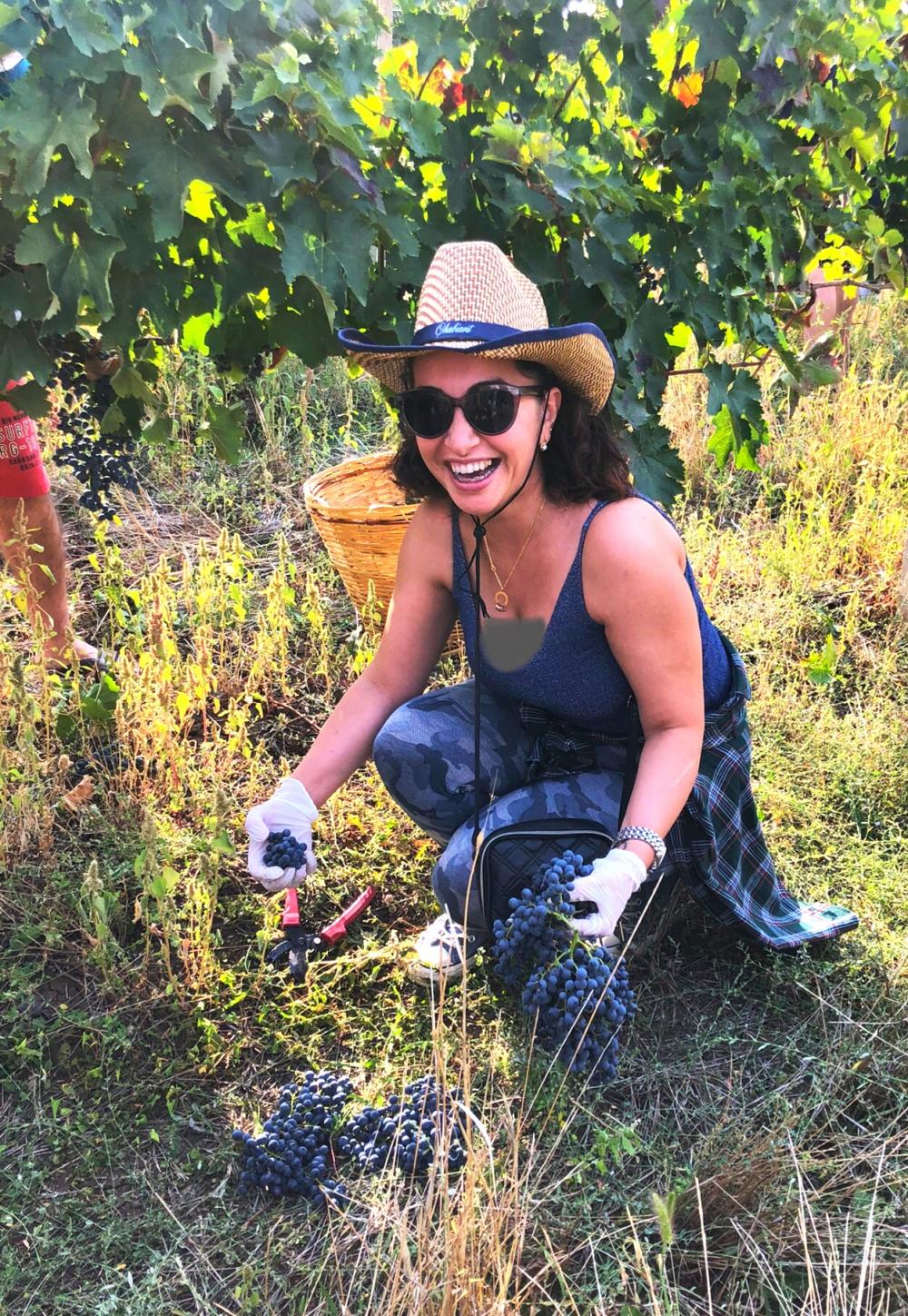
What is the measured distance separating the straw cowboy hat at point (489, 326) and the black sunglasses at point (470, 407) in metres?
0.06

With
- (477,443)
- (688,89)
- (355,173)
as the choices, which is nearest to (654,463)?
(477,443)

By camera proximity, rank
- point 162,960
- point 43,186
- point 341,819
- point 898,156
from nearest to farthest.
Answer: point 43,186 < point 162,960 < point 898,156 < point 341,819

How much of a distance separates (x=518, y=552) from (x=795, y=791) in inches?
46.3

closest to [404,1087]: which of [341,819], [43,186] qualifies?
[341,819]

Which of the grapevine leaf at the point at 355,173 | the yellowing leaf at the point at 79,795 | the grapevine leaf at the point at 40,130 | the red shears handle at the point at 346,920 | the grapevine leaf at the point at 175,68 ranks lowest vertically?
the red shears handle at the point at 346,920

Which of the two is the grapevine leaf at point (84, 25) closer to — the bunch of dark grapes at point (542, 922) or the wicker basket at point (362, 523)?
the bunch of dark grapes at point (542, 922)

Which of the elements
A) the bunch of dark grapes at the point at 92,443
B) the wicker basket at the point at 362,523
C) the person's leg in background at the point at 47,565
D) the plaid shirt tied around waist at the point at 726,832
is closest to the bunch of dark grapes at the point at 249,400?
the wicker basket at the point at 362,523

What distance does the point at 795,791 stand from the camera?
2.88 m

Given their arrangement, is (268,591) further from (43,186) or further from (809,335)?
(809,335)

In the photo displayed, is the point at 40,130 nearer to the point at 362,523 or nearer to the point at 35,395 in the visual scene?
the point at 35,395

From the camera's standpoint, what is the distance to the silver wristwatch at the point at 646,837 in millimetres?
1931

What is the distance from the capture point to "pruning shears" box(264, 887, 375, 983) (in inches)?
92.8

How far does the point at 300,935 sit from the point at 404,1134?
59 centimetres

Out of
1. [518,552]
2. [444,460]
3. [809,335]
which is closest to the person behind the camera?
[444,460]
